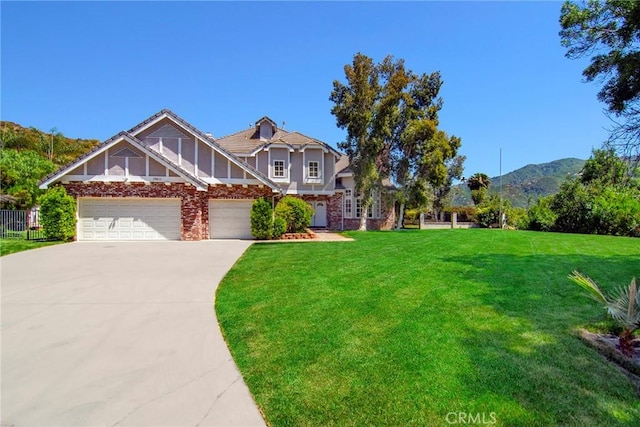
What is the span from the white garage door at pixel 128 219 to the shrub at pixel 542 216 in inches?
951

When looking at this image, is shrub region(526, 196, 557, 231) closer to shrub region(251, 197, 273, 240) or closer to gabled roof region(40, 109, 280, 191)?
gabled roof region(40, 109, 280, 191)

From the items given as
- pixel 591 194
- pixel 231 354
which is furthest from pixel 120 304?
pixel 591 194

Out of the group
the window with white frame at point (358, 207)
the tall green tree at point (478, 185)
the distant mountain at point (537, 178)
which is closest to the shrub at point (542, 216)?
the window with white frame at point (358, 207)

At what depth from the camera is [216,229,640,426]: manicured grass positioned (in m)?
3.08

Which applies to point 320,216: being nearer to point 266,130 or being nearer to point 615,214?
point 266,130

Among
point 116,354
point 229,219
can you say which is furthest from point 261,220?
point 116,354

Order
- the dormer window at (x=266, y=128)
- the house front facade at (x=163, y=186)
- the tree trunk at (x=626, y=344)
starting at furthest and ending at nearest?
the dormer window at (x=266, y=128) → the house front facade at (x=163, y=186) → the tree trunk at (x=626, y=344)

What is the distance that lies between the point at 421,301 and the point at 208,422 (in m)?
3.89

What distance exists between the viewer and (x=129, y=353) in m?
4.45

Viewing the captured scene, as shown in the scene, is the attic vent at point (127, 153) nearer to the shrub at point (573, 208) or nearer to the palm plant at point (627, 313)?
the palm plant at point (627, 313)

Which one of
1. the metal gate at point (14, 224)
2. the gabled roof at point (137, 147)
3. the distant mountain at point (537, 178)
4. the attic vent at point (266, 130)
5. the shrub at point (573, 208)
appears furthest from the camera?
the distant mountain at point (537, 178)

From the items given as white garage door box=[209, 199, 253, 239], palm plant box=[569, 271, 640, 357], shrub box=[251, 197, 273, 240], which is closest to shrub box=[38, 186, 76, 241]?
white garage door box=[209, 199, 253, 239]

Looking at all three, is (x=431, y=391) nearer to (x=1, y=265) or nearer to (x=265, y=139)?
(x=1, y=265)

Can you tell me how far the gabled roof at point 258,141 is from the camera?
76.5 ft
